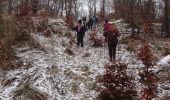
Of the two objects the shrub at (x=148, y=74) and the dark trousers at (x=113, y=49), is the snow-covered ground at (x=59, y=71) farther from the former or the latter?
the dark trousers at (x=113, y=49)

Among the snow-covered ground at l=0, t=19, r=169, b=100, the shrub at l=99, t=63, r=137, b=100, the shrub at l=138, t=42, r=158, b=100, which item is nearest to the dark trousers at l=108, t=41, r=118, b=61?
the snow-covered ground at l=0, t=19, r=169, b=100

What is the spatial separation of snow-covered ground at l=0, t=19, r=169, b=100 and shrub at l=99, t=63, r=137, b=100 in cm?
50

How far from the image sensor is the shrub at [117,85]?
11672 mm

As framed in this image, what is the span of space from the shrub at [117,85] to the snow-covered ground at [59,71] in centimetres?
50

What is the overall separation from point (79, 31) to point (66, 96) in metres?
8.91

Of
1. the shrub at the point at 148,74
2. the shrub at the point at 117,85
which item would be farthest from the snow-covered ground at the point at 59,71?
the shrub at the point at 117,85

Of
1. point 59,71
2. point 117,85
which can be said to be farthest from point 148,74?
point 59,71

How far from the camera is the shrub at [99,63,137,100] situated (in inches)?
460

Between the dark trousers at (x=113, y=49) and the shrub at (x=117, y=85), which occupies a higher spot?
the dark trousers at (x=113, y=49)

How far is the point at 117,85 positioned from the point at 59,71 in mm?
2832

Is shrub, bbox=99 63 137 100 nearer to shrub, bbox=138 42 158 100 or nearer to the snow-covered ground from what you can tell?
the snow-covered ground

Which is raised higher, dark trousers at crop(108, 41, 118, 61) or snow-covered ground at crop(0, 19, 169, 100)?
dark trousers at crop(108, 41, 118, 61)

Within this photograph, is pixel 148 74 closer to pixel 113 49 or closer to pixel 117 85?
pixel 117 85

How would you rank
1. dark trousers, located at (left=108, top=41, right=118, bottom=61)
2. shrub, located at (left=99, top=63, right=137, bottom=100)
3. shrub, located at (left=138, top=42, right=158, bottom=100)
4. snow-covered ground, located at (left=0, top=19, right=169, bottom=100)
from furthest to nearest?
dark trousers, located at (left=108, top=41, right=118, bottom=61)
shrub, located at (left=138, top=42, right=158, bottom=100)
snow-covered ground, located at (left=0, top=19, right=169, bottom=100)
shrub, located at (left=99, top=63, right=137, bottom=100)
